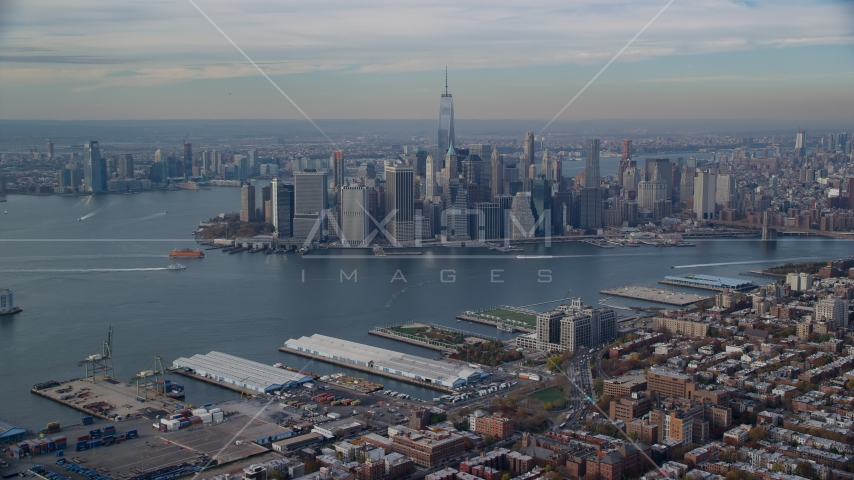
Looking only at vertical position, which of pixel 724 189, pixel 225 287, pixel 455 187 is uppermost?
pixel 455 187

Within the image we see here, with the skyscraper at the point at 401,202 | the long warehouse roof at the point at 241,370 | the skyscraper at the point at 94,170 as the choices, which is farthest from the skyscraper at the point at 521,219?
the long warehouse roof at the point at 241,370

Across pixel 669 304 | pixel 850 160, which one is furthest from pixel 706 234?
pixel 850 160

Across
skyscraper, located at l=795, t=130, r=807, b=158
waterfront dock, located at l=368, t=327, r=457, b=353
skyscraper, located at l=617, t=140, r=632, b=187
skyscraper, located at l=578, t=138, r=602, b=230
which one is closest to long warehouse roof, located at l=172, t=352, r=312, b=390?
waterfront dock, located at l=368, t=327, r=457, b=353

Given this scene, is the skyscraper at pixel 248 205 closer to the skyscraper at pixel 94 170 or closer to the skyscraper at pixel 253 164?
the skyscraper at pixel 94 170

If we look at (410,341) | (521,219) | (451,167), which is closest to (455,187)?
(521,219)

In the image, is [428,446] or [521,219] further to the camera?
[521,219]

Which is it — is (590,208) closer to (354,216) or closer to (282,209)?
(354,216)

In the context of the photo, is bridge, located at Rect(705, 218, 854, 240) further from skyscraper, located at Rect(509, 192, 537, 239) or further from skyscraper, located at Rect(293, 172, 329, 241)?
skyscraper, located at Rect(293, 172, 329, 241)
